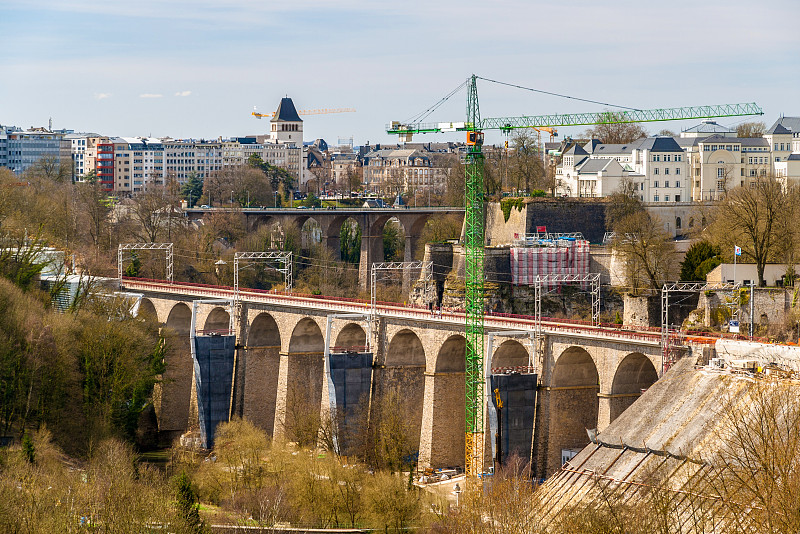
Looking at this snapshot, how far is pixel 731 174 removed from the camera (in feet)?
323

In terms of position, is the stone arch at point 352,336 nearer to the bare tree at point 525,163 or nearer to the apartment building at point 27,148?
the bare tree at point 525,163

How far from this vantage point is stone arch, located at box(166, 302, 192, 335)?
76.2 meters

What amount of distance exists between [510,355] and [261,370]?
57.8 feet

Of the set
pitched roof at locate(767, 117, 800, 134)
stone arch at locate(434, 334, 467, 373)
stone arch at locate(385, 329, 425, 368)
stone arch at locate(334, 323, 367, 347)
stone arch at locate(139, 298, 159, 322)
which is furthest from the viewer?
pitched roof at locate(767, 117, 800, 134)

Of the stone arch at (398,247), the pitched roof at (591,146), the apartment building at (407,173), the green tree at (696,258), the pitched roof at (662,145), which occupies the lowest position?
the green tree at (696,258)

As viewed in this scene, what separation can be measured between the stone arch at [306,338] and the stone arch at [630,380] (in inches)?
810

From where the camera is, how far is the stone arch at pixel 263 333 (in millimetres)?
69938

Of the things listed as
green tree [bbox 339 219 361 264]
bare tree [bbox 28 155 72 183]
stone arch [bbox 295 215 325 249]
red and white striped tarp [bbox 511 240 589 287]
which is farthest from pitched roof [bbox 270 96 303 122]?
red and white striped tarp [bbox 511 240 589 287]

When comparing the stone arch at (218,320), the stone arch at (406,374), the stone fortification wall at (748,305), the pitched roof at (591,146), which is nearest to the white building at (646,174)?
the pitched roof at (591,146)

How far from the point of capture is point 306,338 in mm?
67500

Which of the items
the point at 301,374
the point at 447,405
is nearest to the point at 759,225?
the point at 447,405

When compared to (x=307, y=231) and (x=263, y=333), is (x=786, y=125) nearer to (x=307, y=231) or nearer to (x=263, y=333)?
(x=307, y=231)

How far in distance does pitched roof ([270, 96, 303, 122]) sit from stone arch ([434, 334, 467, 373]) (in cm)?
13668

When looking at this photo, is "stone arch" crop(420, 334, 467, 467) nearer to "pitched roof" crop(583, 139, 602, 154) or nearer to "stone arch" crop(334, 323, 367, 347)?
"stone arch" crop(334, 323, 367, 347)
